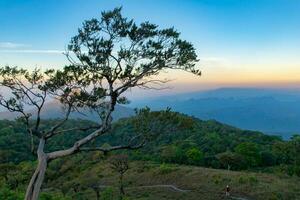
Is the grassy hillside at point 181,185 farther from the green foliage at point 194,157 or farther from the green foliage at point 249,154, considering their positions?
the green foliage at point 249,154

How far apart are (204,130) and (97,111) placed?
122988 millimetres

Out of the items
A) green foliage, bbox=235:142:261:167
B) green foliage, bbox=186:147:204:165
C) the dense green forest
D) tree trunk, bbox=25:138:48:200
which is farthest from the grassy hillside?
green foliage, bbox=235:142:261:167

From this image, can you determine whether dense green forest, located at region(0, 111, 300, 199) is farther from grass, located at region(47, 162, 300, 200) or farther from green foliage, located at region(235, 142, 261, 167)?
grass, located at region(47, 162, 300, 200)

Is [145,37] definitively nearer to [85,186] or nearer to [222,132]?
[85,186]

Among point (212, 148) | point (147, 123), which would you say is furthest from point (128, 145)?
point (212, 148)

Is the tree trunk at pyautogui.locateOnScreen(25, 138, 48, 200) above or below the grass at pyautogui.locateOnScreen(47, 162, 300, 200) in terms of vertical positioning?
above

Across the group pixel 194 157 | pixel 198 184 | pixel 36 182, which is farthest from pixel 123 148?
pixel 194 157

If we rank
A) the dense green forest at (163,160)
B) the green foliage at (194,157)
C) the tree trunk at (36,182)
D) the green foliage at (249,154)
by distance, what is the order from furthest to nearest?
the green foliage at (194,157) → the green foliage at (249,154) → the dense green forest at (163,160) → the tree trunk at (36,182)

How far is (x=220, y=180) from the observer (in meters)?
59.2

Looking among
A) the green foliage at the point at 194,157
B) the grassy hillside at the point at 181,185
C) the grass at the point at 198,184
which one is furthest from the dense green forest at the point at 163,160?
the grass at the point at 198,184

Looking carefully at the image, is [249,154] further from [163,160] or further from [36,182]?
[36,182]

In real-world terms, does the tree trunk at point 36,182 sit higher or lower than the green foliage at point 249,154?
higher

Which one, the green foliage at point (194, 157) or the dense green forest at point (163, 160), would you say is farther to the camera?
the green foliage at point (194, 157)

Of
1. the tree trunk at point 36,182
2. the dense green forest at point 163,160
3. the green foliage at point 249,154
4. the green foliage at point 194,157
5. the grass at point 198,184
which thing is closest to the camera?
the tree trunk at point 36,182
